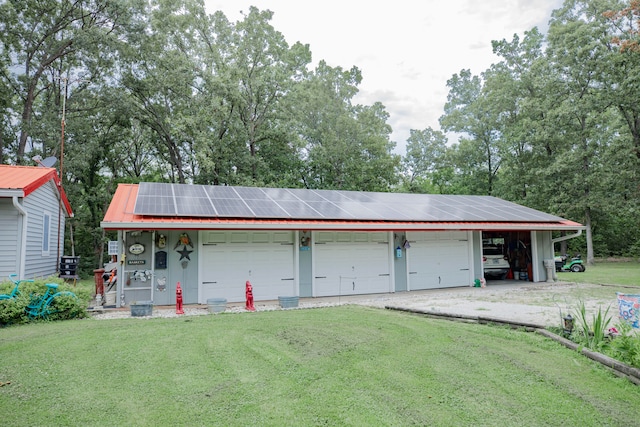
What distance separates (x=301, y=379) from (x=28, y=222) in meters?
10.1

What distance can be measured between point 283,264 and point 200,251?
2236mm

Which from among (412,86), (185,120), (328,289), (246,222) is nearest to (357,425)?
(246,222)

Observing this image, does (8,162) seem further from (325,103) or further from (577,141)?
(577,141)

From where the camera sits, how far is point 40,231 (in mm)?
11750

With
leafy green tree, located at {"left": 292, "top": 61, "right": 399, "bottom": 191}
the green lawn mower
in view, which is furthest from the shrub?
leafy green tree, located at {"left": 292, "top": 61, "right": 399, "bottom": 191}

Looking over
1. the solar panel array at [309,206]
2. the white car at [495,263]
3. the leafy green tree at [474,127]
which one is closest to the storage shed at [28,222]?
the solar panel array at [309,206]

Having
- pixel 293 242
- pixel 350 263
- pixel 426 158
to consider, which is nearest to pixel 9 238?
pixel 293 242

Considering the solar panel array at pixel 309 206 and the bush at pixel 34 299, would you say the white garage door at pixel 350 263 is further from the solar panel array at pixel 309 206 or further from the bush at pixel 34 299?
the bush at pixel 34 299

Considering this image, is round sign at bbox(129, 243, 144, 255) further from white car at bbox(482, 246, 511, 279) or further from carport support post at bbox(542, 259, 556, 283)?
carport support post at bbox(542, 259, 556, 283)

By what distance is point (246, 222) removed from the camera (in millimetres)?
9797

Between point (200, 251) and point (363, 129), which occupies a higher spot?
point (363, 129)

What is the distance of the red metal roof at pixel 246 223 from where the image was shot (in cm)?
879

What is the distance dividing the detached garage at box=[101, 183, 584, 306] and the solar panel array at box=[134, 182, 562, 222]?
0.11ft

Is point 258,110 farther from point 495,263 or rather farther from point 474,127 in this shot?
point 474,127
